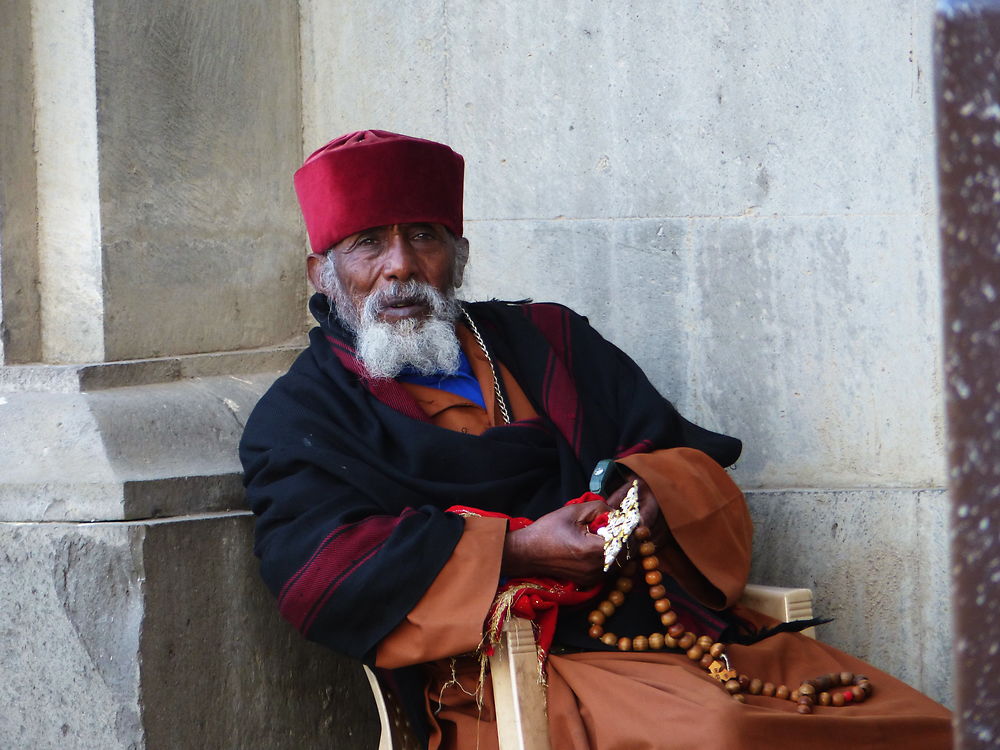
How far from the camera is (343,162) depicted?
312 cm

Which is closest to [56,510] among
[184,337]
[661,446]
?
[184,337]

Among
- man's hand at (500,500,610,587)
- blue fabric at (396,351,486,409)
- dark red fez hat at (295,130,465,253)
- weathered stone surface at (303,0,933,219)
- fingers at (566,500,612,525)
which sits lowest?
man's hand at (500,500,610,587)

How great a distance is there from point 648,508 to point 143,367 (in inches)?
57.2

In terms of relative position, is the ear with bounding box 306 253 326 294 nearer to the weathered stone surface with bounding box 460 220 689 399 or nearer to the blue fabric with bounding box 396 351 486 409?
the blue fabric with bounding box 396 351 486 409

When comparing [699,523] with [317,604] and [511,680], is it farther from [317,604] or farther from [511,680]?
[317,604]

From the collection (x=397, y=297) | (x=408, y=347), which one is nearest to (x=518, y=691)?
(x=408, y=347)

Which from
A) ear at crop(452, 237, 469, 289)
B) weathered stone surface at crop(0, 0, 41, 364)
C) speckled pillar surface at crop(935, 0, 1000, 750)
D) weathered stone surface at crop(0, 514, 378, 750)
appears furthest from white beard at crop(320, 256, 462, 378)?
speckled pillar surface at crop(935, 0, 1000, 750)

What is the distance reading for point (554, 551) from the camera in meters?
2.63

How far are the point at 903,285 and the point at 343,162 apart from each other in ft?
5.33

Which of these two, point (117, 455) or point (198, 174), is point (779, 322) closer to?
point (198, 174)

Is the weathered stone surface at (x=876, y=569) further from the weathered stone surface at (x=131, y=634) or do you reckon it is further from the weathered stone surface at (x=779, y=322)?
the weathered stone surface at (x=131, y=634)

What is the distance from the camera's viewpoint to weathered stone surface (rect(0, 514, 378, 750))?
2.84m

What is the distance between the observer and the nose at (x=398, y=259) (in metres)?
3.14

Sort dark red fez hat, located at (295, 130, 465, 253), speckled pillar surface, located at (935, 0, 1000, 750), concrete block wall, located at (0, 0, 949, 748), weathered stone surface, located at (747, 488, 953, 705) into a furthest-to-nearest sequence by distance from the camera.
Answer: weathered stone surface, located at (747, 488, 953, 705) < dark red fez hat, located at (295, 130, 465, 253) < concrete block wall, located at (0, 0, 949, 748) < speckled pillar surface, located at (935, 0, 1000, 750)
